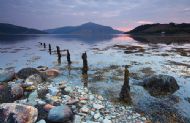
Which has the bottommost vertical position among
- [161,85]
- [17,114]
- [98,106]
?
Answer: [98,106]

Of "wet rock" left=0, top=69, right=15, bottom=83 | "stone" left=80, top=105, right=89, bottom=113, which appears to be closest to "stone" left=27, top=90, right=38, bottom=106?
"stone" left=80, top=105, right=89, bottom=113

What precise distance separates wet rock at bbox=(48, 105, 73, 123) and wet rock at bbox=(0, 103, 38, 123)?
34.5 inches

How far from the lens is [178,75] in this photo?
77.7ft

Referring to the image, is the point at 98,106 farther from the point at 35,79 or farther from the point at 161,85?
the point at 35,79

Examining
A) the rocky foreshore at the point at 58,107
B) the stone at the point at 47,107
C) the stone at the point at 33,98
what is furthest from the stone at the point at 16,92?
the stone at the point at 47,107

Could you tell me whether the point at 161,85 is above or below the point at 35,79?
below

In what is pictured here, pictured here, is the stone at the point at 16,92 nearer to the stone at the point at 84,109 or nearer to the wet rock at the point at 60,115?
the wet rock at the point at 60,115

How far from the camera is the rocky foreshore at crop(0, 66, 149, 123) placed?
10877 millimetres

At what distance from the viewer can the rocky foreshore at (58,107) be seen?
10.9 metres

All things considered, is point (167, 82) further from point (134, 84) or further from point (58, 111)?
point (58, 111)

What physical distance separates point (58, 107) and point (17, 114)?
91.8 inches

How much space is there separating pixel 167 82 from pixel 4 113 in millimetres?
14062

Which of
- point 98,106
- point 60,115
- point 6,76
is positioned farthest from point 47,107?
point 6,76

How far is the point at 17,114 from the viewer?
10.5 meters
